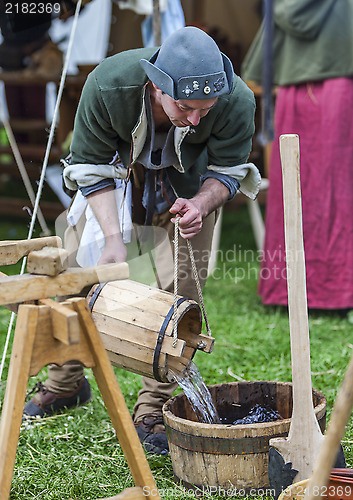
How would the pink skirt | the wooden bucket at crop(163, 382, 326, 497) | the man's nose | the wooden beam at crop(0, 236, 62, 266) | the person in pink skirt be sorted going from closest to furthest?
1. the wooden beam at crop(0, 236, 62, 266)
2. the wooden bucket at crop(163, 382, 326, 497)
3. the man's nose
4. the person in pink skirt
5. the pink skirt

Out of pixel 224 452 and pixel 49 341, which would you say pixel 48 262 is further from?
pixel 224 452

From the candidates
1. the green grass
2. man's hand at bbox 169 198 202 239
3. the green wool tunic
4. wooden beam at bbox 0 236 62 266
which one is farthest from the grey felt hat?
the green grass

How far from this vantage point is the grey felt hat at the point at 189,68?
6.42 ft

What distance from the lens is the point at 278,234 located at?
4043 mm

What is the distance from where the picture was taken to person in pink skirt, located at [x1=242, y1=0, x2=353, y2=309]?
367cm

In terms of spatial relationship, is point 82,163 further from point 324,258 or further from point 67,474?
point 324,258

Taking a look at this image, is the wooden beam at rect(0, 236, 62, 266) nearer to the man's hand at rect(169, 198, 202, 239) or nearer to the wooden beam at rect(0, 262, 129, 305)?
the wooden beam at rect(0, 262, 129, 305)

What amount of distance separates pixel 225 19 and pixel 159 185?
477 cm

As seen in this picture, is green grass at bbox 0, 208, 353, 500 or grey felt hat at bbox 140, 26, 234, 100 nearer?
grey felt hat at bbox 140, 26, 234, 100

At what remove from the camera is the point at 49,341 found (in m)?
1.58

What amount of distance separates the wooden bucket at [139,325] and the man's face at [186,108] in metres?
0.49

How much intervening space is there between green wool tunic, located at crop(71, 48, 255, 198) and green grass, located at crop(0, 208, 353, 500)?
899mm

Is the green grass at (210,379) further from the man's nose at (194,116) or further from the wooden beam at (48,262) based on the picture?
the man's nose at (194,116)

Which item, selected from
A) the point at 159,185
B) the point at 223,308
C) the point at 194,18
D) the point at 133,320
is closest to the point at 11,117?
the point at 194,18
